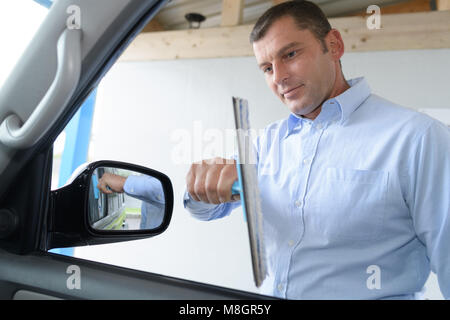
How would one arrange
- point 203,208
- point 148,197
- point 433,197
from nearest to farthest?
point 148,197
point 433,197
point 203,208

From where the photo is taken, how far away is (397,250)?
901mm

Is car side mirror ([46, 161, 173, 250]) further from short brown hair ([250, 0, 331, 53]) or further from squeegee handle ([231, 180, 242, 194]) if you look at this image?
short brown hair ([250, 0, 331, 53])

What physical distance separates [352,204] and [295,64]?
48cm

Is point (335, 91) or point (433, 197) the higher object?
point (335, 91)

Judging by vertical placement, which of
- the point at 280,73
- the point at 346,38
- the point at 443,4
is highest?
the point at 443,4

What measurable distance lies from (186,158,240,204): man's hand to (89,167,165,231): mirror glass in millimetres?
144

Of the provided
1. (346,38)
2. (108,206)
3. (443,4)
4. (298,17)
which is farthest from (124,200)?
(443,4)

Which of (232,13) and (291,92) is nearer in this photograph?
(291,92)

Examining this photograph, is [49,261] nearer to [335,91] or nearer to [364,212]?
[364,212]

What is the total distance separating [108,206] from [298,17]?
89 cm

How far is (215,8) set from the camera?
3.49 metres

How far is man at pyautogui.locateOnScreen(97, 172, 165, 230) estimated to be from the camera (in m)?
0.62

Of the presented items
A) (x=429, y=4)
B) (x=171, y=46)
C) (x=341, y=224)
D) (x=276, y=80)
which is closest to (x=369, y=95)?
(x=276, y=80)

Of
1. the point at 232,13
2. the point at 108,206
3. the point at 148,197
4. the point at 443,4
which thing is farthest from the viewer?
the point at 232,13
